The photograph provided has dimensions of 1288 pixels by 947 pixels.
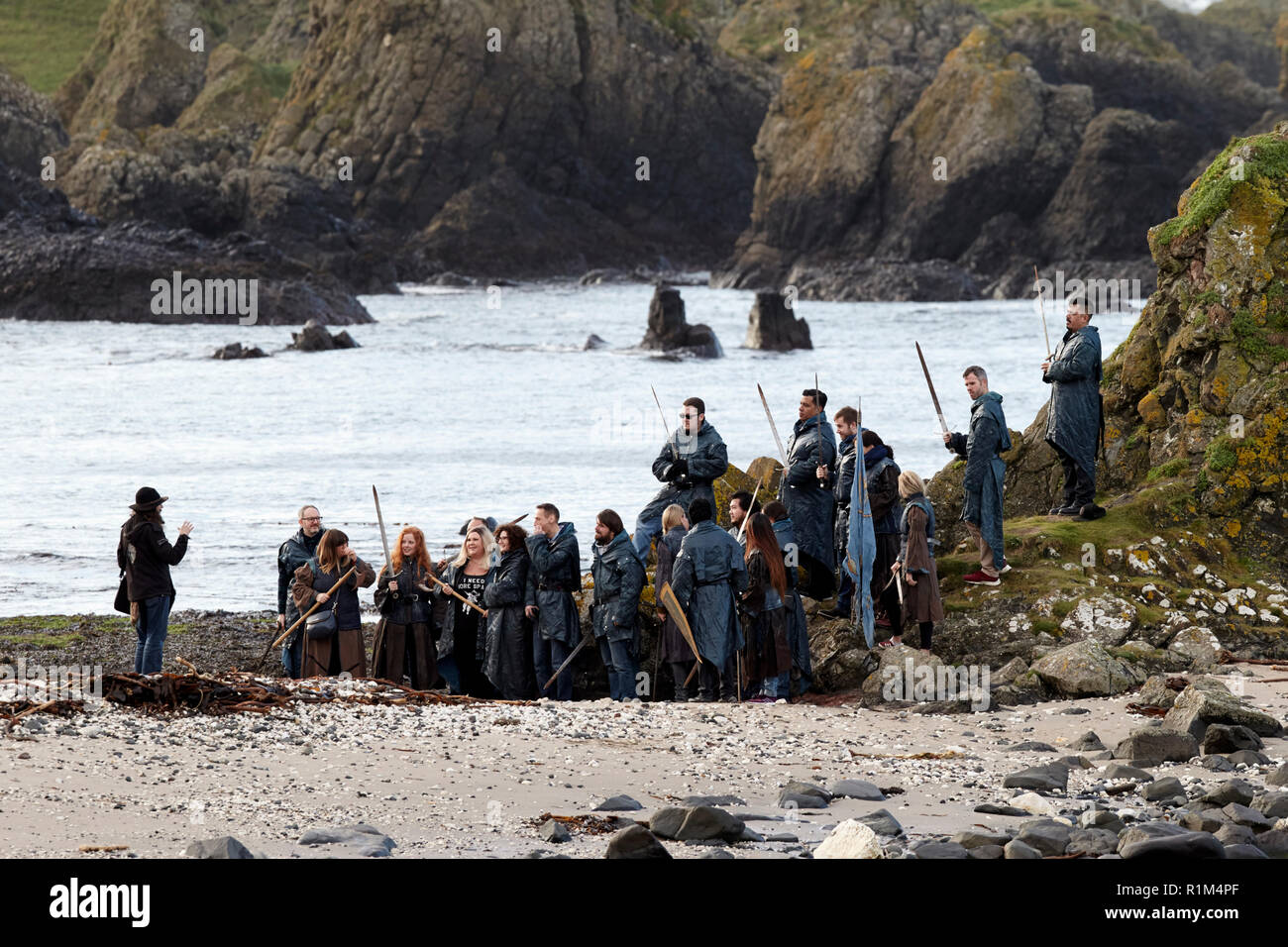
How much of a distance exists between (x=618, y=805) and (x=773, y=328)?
50.8m

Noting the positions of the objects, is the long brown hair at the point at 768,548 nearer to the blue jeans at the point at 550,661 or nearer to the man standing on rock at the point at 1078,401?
the blue jeans at the point at 550,661

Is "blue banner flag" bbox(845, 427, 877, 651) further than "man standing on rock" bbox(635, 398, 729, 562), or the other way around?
"man standing on rock" bbox(635, 398, 729, 562)

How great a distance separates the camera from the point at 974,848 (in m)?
6.99

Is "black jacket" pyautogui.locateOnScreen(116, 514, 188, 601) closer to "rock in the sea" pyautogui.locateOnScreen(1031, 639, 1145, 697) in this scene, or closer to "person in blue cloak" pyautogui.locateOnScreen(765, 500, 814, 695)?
"person in blue cloak" pyautogui.locateOnScreen(765, 500, 814, 695)

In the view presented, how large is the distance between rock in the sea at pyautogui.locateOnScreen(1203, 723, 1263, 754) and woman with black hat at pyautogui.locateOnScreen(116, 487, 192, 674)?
7.59 metres

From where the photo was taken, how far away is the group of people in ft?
38.5

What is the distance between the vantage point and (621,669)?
12.1 m

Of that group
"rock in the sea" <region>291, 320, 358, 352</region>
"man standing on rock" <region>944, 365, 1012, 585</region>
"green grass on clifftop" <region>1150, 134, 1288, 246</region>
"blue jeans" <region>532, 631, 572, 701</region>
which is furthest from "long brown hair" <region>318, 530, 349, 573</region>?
"rock in the sea" <region>291, 320, 358, 352</region>

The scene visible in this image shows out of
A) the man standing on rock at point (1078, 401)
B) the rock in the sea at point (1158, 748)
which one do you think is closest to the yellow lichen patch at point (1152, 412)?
the man standing on rock at point (1078, 401)

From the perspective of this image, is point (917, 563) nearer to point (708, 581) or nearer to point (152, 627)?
point (708, 581)

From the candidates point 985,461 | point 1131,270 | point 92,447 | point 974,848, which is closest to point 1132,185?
point 1131,270

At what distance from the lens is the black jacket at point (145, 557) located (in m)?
12.4

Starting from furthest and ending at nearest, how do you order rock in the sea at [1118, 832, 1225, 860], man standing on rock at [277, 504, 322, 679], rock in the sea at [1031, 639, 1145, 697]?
man standing on rock at [277, 504, 322, 679], rock in the sea at [1031, 639, 1145, 697], rock in the sea at [1118, 832, 1225, 860]

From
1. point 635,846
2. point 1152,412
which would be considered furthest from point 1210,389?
point 635,846
